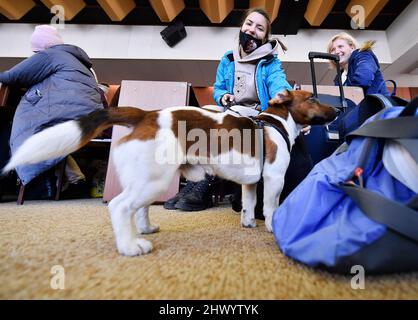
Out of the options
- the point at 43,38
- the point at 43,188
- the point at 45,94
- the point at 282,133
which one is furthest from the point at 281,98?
the point at 43,188

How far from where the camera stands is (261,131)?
101 centimetres

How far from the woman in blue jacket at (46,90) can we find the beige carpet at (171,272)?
1.02 metres

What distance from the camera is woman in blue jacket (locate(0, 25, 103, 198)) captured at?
1.63 meters

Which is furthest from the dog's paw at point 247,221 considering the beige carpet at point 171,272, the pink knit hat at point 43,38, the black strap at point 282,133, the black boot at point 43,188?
the pink knit hat at point 43,38

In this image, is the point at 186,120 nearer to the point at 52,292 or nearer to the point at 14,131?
the point at 52,292

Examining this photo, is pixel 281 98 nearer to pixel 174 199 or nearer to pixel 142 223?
pixel 142 223

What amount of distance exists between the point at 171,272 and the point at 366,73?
179 cm

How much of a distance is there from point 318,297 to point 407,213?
0.77 ft

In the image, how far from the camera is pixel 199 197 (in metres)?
1.63

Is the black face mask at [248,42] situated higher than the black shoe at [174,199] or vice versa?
the black face mask at [248,42]

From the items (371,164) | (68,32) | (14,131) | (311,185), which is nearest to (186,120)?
(311,185)

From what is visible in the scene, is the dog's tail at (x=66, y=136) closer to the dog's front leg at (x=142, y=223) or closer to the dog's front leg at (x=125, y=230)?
the dog's front leg at (x=125, y=230)

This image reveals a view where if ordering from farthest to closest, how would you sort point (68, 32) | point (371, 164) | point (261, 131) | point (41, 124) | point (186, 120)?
1. point (68, 32)
2. point (41, 124)
3. point (261, 131)
4. point (186, 120)
5. point (371, 164)

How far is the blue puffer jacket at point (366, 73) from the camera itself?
5.28 feet
